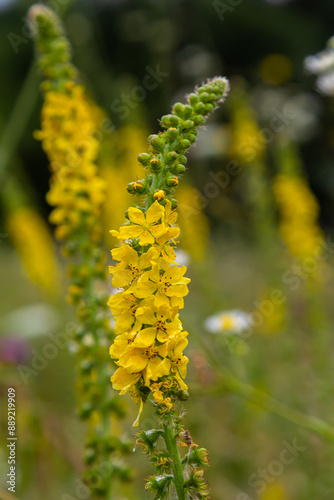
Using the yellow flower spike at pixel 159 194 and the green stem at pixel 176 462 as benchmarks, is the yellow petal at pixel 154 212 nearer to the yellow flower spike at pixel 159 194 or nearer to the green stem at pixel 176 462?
the yellow flower spike at pixel 159 194

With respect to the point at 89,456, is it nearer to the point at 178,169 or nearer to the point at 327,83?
the point at 178,169

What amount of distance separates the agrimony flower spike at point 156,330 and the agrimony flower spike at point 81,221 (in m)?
1.09

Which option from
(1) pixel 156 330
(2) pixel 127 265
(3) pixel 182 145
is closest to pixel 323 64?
(3) pixel 182 145

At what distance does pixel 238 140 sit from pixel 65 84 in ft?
11.5

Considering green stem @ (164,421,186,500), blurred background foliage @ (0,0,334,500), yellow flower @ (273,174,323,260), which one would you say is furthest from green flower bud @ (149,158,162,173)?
yellow flower @ (273,174,323,260)

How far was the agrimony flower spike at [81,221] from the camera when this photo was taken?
2607 millimetres

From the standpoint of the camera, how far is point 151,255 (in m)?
1.53

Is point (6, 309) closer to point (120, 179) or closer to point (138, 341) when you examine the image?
point (120, 179)

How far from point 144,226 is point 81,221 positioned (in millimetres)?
1326

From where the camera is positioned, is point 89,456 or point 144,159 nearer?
point 144,159

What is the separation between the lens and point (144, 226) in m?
1.56

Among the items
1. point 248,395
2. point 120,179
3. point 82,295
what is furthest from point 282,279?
point 82,295

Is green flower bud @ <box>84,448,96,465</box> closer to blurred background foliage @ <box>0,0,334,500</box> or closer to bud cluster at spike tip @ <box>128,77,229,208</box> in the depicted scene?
blurred background foliage @ <box>0,0,334,500</box>

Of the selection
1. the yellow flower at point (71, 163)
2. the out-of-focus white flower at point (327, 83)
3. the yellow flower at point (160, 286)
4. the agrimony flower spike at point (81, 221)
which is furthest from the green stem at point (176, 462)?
the out-of-focus white flower at point (327, 83)
